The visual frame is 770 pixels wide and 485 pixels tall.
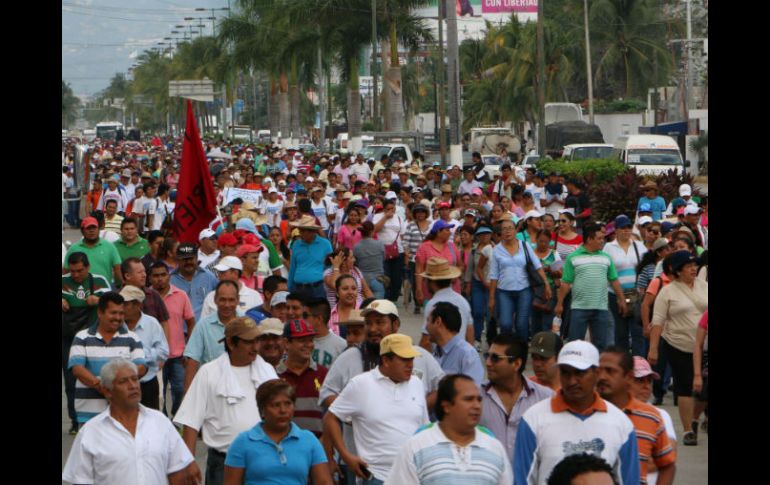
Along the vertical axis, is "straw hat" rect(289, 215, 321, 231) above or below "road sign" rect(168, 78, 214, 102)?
below

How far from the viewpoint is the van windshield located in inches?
1458

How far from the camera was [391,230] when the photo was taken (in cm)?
1955

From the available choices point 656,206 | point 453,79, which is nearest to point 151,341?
point 656,206

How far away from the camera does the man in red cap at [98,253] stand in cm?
1313

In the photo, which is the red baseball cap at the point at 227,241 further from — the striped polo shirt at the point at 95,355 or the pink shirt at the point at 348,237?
the pink shirt at the point at 348,237

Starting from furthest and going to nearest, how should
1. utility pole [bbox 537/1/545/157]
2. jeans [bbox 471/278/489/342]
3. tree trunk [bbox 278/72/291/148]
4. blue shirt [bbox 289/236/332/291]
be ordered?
tree trunk [bbox 278/72/291/148] → utility pole [bbox 537/1/545/157] → jeans [bbox 471/278/489/342] → blue shirt [bbox 289/236/332/291]

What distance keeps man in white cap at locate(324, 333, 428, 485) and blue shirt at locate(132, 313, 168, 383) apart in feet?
8.20

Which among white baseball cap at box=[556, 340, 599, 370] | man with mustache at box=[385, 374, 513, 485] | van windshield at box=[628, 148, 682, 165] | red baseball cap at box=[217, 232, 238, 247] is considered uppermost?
van windshield at box=[628, 148, 682, 165]

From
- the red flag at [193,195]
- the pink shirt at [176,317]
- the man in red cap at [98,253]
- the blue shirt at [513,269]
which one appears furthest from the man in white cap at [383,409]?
the blue shirt at [513,269]

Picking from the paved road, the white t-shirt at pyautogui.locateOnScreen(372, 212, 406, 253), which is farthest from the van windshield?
the paved road

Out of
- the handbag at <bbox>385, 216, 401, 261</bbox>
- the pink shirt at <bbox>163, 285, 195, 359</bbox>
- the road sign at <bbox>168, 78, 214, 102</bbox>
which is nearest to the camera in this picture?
the pink shirt at <bbox>163, 285, 195, 359</bbox>

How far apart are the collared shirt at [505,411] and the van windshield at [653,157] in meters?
29.7

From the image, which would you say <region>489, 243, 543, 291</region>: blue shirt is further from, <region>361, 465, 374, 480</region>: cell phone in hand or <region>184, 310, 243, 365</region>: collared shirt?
<region>361, 465, 374, 480</region>: cell phone in hand

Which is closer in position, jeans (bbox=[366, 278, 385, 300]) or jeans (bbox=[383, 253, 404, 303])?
jeans (bbox=[366, 278, 385, 300])
